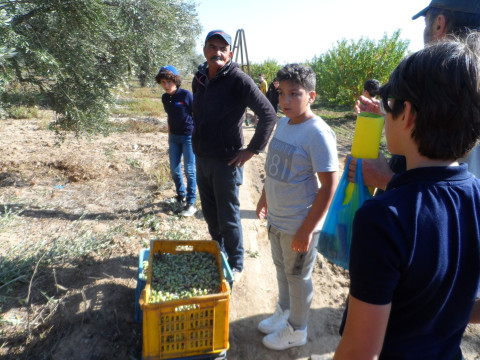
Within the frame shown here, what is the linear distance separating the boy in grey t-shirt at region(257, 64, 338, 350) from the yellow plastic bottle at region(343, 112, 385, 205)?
306mm

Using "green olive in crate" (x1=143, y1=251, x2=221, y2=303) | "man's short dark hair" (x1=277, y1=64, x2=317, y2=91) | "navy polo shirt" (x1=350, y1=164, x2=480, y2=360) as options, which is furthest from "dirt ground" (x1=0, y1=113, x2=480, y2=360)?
"man's short dark hair" (x1=277, y1=64, x2=317, y2=91)

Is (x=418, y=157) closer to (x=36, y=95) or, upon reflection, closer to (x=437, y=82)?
(x=437, y=82)

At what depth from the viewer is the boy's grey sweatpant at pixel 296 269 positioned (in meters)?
2.23

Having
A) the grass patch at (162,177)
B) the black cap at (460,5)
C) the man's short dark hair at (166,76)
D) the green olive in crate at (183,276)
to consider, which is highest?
the black cap at (460,5)

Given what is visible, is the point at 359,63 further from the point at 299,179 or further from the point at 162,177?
the point at 299,179

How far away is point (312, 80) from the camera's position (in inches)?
84.3

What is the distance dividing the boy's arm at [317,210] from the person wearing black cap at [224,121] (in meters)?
1.03

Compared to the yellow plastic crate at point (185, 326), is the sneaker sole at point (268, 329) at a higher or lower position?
lower

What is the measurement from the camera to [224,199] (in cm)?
300

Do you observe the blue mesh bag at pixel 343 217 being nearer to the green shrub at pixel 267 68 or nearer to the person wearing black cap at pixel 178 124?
the person wearing black cap at pixel 178 124

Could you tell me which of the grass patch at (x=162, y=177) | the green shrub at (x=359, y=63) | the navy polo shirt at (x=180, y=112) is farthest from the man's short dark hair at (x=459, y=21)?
the green shrub at (x=359, y=63)

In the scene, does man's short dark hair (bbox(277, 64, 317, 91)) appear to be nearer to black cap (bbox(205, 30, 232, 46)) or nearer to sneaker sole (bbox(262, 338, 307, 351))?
black cap (bbox(205, 30, 232, 46))

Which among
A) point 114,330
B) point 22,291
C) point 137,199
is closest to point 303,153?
point 114,330

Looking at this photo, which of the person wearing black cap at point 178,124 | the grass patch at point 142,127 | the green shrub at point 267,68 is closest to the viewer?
the person wearing black cap at point 178,124
